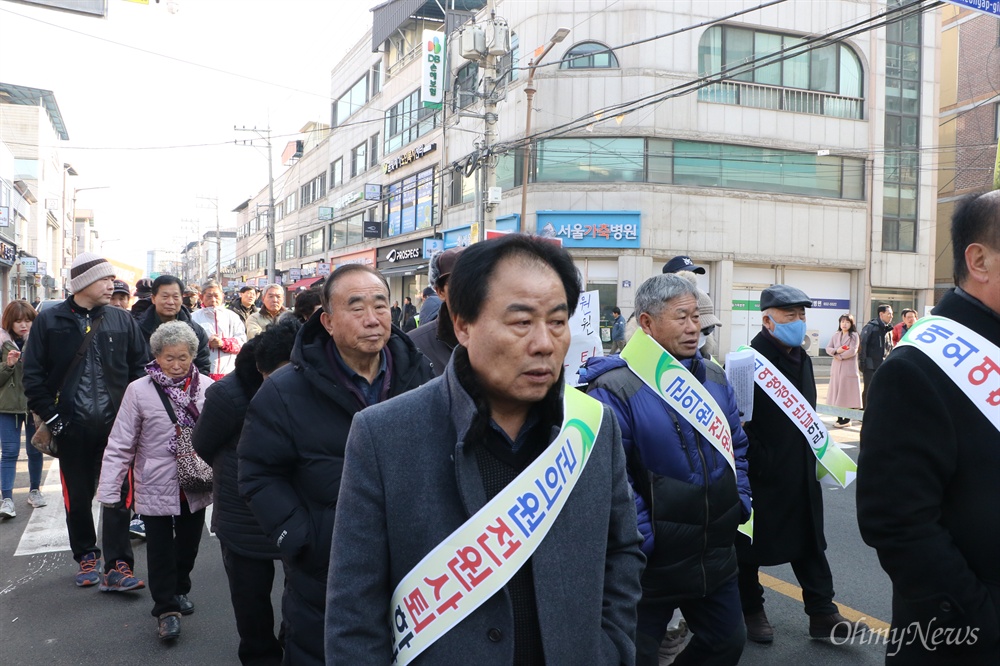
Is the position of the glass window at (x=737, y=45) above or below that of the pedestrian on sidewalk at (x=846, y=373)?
above

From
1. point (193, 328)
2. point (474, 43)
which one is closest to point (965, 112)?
point (474, 43)

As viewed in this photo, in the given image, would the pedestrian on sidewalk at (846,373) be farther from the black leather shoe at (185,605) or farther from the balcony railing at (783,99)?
the balcony railing at (783,99)

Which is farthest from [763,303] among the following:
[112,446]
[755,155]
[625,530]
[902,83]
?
[902,83]

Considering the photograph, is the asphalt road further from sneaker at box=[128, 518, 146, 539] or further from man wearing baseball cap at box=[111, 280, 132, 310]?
man wearing baseball cap at box=[111, 280, 132, 310]

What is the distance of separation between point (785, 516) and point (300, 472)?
2.80 metres

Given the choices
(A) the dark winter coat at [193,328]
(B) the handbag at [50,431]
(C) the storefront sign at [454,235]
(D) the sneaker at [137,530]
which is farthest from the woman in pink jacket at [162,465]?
(C) the storefront sign at [454,235]

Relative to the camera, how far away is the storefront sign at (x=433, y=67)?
2689 cm

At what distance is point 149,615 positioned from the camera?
4.75 meters

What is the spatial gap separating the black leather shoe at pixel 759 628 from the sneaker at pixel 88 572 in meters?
4.28

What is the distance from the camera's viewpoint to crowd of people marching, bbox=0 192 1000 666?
1.71 metres

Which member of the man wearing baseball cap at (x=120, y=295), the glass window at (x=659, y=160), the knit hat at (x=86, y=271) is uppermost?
the glass window at (x=659, y=160)

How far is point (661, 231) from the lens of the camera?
24.9m

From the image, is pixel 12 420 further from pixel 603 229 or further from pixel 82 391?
pixel 603 229

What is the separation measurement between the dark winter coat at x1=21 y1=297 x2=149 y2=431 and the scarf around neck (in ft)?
2.95
